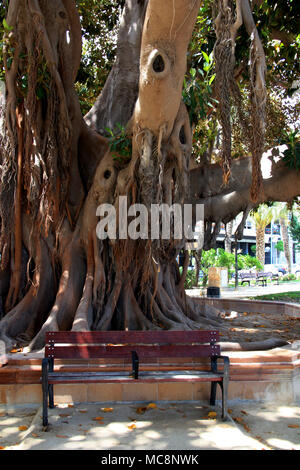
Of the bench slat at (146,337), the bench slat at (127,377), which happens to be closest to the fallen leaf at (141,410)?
the bench slat at (127,377)

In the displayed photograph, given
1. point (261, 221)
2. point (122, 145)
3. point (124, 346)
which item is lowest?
point (124, 346)

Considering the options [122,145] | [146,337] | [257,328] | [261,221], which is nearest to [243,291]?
[261,221]

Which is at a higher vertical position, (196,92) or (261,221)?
(261,221)

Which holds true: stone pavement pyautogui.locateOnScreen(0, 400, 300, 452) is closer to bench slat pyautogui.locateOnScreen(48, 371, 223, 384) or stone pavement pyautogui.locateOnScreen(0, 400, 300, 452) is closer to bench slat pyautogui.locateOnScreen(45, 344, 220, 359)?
bench slat pyautogui.locateOnScreen(48, 371, 223, 384)

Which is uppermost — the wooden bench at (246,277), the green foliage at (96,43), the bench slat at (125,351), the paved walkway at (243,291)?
the green foliage at (96,43)

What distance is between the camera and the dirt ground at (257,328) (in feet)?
22.2

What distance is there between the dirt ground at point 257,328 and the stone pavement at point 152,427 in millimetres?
2138

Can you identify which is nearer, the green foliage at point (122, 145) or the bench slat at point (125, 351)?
the bench slat at point (125, 351)

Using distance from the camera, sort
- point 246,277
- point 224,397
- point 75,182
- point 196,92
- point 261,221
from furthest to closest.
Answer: point 261,221 → point 246,277 → point 75,182 → point 196,92 → point 224,397

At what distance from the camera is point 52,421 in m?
4.03

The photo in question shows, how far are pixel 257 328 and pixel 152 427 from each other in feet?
14.2

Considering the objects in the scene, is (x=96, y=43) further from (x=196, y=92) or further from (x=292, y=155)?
(x=292, y=155)

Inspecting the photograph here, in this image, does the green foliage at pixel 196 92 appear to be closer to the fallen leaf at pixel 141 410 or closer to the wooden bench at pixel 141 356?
the wooden bench at pixel 141 356

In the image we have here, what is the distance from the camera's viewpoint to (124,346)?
4562 mm
